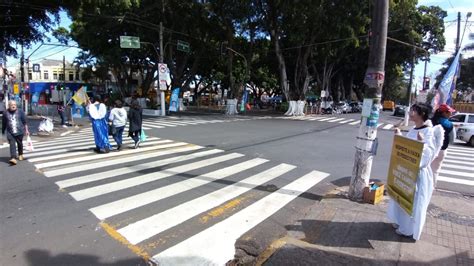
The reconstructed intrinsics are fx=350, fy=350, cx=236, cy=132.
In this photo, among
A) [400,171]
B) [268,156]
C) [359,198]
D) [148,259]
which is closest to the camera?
[148,259]

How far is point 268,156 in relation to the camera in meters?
10.3

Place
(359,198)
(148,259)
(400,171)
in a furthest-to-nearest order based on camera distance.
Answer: (359,198) → (400,171) → (148,259)

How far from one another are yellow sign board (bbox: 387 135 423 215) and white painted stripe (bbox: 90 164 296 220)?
276cm

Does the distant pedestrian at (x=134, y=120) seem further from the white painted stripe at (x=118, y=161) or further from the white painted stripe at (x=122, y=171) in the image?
the white painted stripe at (x=122, y=171)

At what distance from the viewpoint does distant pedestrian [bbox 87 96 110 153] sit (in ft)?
33.3

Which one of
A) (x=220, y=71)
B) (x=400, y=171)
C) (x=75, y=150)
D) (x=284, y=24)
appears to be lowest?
(x=75, y=150)

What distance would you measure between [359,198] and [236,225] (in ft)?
7.70

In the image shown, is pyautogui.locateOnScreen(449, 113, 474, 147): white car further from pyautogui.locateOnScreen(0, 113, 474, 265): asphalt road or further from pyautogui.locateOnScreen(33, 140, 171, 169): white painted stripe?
pyautogui.locateOnScreen(33, 140, 171, 169): white painted stripe

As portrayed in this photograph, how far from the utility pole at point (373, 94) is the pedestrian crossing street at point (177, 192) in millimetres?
1385

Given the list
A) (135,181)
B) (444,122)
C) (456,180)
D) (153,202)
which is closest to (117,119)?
(135,181)

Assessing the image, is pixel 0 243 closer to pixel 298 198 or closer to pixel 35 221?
pixel 35 221

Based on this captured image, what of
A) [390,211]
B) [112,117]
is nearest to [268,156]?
[112,117]

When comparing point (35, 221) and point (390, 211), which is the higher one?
point (390, 211)

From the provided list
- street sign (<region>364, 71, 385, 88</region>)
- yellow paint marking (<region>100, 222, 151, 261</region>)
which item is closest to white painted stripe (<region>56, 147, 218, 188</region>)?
yellow paint marking (<region>100, 222, 151, 261</region>)
